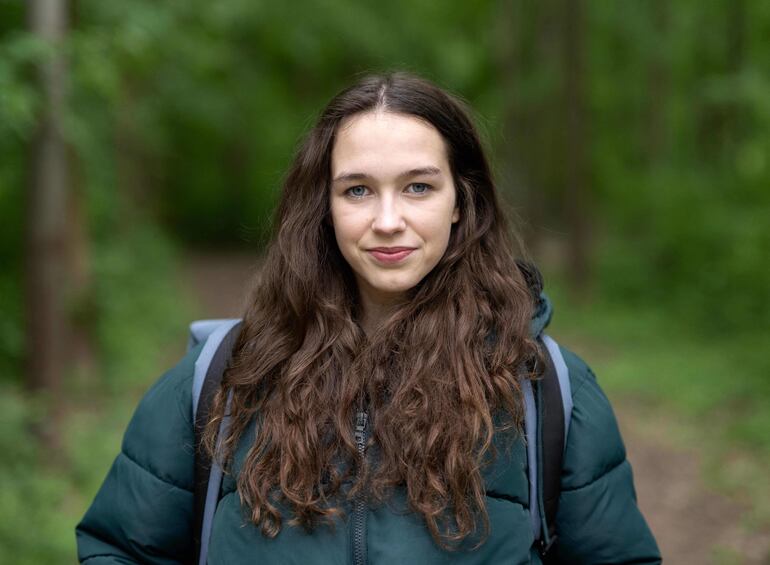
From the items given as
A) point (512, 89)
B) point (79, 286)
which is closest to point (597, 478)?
point (79, 286)

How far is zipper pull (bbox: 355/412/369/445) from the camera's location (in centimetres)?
208

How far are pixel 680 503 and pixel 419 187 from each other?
5407 millimetres

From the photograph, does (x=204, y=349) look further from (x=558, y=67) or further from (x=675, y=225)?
(x=558, y=67)

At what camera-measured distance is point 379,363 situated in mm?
2154

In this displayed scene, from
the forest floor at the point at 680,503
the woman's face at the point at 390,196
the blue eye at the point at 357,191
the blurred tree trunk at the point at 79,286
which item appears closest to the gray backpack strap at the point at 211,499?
the woman's face at the point at 390,196

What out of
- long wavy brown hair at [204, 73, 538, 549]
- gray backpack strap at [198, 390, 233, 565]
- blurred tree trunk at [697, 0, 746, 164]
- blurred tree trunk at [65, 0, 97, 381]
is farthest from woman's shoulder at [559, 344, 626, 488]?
blurred tree trunk at [697, 0, 746, 164]

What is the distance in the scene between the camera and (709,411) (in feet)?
28.4

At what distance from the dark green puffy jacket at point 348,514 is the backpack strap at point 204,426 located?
2cm

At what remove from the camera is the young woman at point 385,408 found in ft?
6.57

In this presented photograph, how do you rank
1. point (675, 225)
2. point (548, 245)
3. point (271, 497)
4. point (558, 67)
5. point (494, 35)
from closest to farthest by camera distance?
point (271, 497) → point (675, 225) → point (558, 67) → point (494, 35) → point (548, 245)

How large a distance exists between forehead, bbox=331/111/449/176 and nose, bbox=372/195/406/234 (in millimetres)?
69

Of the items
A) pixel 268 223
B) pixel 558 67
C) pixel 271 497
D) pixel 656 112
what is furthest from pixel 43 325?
pixel 656 112

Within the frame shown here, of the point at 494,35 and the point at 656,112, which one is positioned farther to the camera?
the point at 494,35

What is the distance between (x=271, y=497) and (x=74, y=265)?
26.6ft
